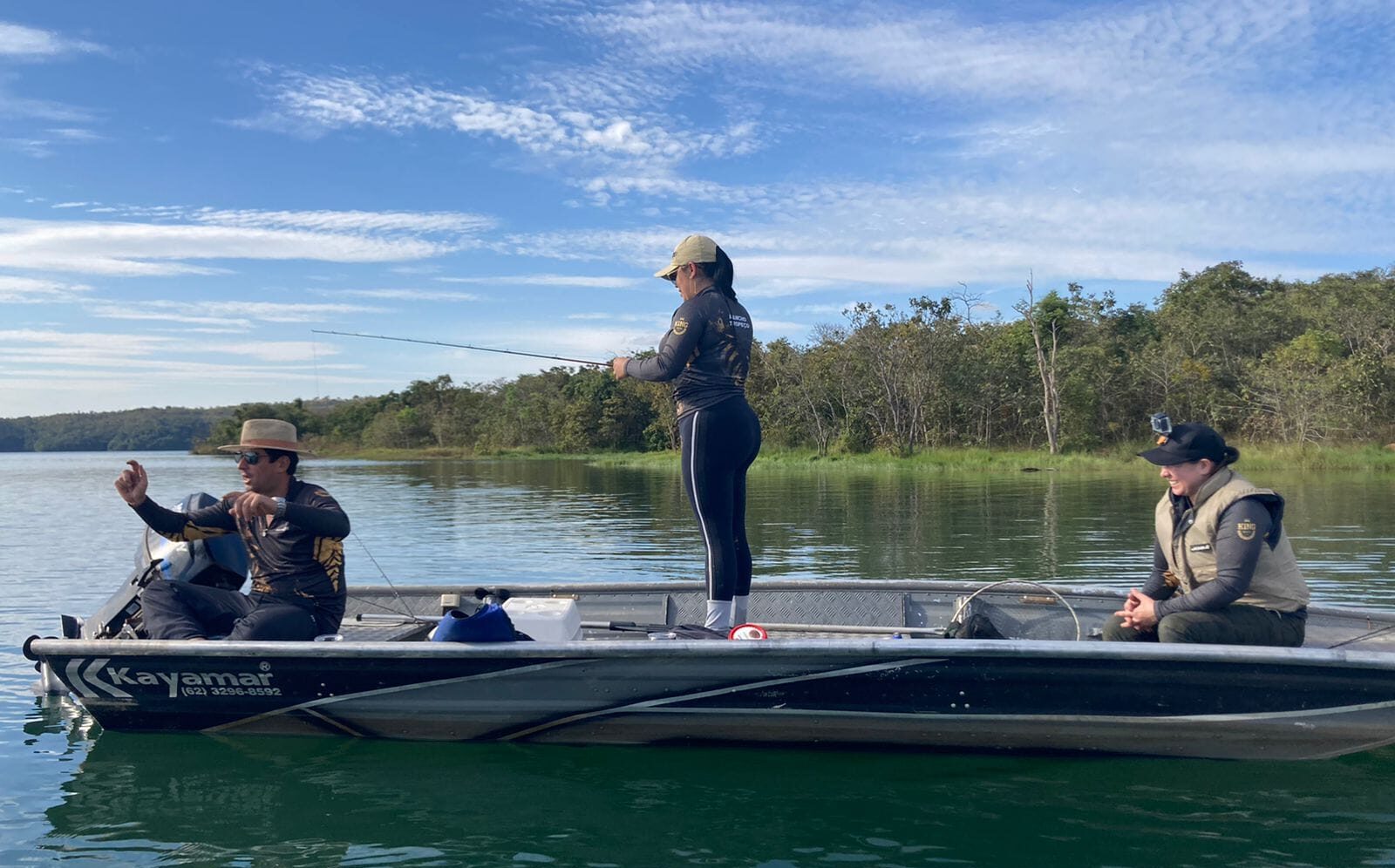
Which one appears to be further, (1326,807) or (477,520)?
(477,520)

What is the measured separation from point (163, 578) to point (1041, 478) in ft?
87.5

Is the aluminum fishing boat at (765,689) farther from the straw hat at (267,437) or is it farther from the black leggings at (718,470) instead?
the straw hat at (267,437)

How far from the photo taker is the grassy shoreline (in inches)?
1192

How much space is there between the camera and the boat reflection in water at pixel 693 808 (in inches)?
146

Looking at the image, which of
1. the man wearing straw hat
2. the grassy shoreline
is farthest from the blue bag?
the grassy shoreline

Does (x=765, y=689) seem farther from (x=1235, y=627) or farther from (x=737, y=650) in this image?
(x=1235, y=627)

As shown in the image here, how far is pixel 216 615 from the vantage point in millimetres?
5121

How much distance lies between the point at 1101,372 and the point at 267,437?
44399 mm

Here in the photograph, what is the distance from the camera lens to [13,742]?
16.8 feet

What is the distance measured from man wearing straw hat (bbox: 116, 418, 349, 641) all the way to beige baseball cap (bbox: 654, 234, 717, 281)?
200 centimetres

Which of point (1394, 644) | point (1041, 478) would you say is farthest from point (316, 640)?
point (1041, 478)

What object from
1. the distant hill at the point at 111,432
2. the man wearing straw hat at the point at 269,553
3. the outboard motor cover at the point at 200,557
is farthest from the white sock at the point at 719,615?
the distant hill at the point at 111,432

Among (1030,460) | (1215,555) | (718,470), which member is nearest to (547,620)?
(718,470)

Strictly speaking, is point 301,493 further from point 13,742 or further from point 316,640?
point 13,742
